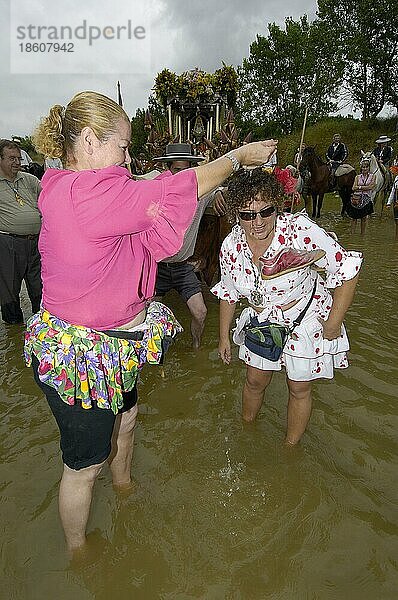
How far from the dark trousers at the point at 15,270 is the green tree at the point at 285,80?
2782cm

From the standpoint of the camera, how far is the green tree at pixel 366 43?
80.2 feet

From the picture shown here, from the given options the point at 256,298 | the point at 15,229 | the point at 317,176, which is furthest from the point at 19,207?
the point at 317,176

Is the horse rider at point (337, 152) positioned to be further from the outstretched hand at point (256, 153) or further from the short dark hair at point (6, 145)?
the outstretched hand at point (256, 153)

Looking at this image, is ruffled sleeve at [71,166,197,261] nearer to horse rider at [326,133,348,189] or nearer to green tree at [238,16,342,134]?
horse rider at [326,133,348,189]

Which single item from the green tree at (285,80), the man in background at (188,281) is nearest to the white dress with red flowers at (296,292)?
the man in background at (188,281)

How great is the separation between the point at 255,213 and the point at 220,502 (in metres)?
1.57

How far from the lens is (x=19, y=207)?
4648 mm

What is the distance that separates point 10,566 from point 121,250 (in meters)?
1.63

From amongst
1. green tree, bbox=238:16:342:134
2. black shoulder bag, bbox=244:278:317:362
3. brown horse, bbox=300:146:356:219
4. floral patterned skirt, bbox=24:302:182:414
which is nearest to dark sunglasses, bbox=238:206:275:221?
black shoulder bag, bbox=244:278:317:362

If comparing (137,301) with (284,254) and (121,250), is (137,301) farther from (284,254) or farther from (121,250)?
(284,254)

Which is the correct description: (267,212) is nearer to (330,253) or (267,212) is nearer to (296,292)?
(330,253)

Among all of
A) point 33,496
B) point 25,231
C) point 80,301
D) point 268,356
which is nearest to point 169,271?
point 25,231

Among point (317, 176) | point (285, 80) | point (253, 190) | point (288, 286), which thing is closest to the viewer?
point (253, 190)

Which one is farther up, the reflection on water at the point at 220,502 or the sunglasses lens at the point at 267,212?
the sunglasses lens at the point at 267,212
